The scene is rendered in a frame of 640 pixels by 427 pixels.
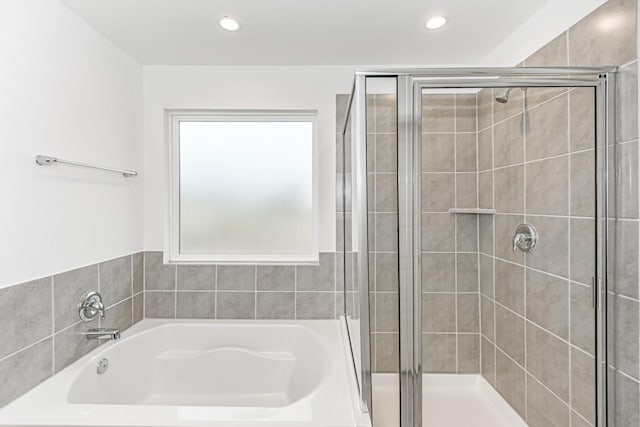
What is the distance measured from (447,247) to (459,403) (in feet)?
1.89

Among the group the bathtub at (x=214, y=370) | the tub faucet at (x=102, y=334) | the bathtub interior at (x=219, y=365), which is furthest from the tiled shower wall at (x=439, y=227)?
the tub faucet at (x=102, y=334)

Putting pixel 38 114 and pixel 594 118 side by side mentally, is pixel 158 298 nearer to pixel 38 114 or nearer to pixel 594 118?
pixel 38 114

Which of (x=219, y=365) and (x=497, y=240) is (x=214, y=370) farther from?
(x=497, y=240)

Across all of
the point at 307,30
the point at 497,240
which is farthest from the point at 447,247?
the point at 307,30

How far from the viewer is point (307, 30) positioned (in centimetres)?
195

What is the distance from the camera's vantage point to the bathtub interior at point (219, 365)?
6.86ft

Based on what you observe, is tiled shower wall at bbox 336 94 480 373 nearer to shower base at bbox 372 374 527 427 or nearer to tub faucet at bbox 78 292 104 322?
shower base at bbox 372 374 527 427

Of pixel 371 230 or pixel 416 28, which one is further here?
pixel 416 28

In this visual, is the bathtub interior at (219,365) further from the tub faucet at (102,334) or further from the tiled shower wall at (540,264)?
the tiled shower wall at (540,264)

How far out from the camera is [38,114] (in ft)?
5.13

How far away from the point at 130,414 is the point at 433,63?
8.15 feet

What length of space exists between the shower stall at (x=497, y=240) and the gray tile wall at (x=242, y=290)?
1.13 metres

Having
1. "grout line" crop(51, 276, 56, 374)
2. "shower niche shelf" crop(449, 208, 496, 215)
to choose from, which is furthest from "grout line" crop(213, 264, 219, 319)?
"shower niche shelf" crop(449, 208, 496, 215)

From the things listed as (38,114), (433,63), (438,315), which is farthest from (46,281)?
(433,63)
